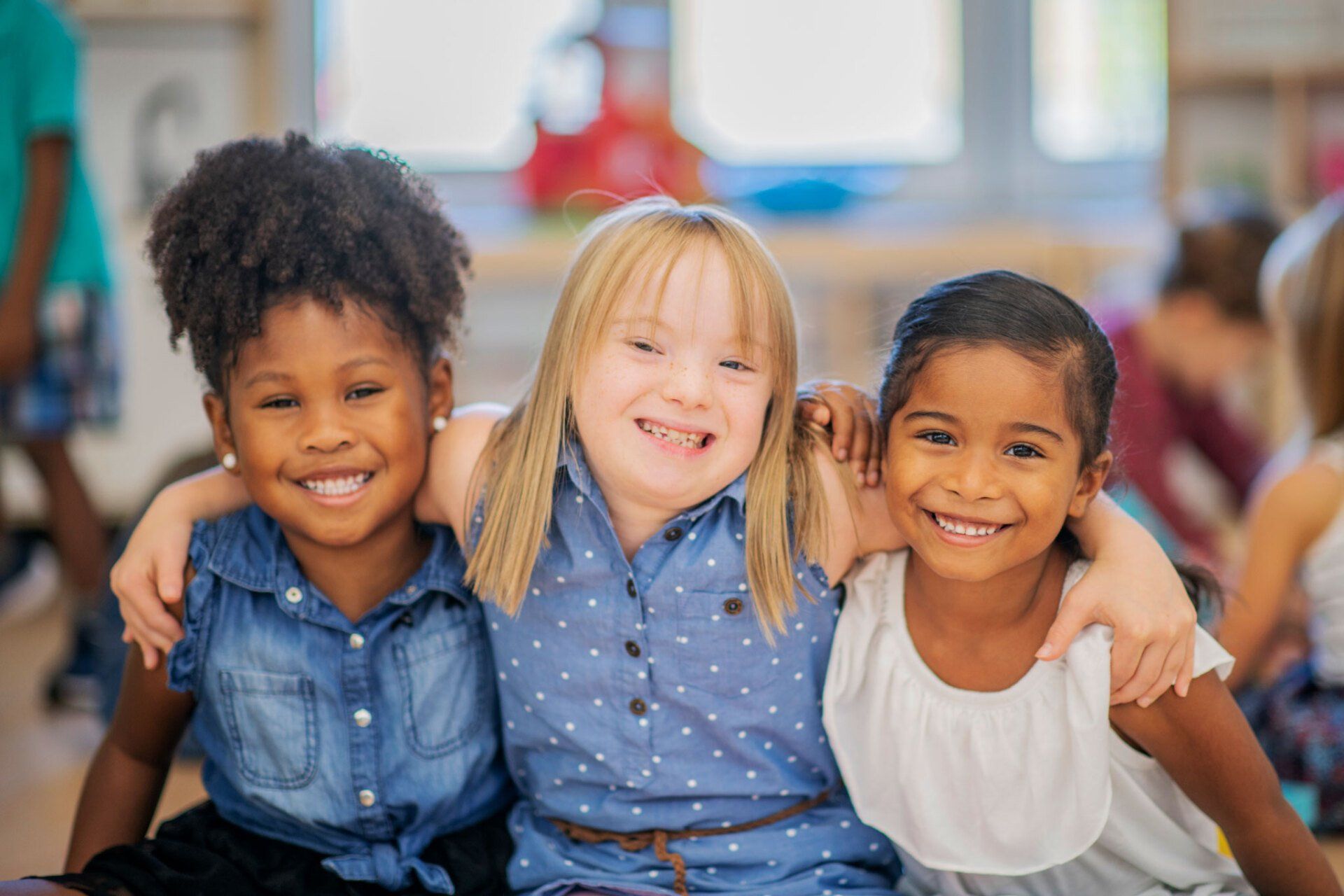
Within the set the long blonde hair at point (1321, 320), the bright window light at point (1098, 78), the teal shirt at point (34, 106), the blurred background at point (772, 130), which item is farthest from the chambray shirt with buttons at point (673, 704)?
the bright window light at point (1098, 78)

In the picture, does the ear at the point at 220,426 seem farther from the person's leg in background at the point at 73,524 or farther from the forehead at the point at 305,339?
the person's leg in background at the point at 73,524

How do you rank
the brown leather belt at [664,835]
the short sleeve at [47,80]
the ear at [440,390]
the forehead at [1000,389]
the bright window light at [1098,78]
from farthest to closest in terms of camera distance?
the bright window light at [1098,78] < the short sleeve at [47,80] < the ear at [440,390] < the brown leather belt at [664,835] < the forehead at [1000,389]

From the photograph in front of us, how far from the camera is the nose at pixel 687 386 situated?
1.09m

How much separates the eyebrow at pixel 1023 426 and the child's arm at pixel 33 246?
1.69 meters

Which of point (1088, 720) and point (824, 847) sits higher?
point (1088, 720)

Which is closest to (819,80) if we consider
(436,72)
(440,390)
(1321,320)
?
(436,72)

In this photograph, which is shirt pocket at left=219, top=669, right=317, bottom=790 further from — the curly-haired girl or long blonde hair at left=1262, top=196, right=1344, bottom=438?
long blonde hair at left=1262, top=196, right=1344, bottom=438

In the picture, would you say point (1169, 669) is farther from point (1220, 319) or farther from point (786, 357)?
point (1220, 319)

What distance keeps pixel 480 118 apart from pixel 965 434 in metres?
2.81

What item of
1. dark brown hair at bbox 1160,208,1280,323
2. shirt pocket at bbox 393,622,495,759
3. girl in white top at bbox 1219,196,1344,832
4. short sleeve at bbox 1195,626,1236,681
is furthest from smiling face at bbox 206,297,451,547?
dark brown hair at bbox 1160,208,1280,323

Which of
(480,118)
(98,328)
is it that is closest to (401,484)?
(98,328)

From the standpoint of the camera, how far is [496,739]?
1.25 metres

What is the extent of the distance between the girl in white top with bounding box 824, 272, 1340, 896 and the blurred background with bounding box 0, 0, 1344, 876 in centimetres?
160

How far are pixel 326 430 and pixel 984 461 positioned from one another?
21.9 inches
